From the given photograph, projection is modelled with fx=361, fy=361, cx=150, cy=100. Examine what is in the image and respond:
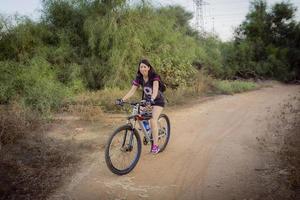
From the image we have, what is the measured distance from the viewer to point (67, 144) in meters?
7.48

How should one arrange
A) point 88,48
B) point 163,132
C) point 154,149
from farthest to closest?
point 88,48, point 163,132, point 154,149

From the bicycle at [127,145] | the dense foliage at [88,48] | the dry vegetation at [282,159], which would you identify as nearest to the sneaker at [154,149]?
the bicycle at [127,145]

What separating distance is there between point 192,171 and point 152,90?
1.52 meters

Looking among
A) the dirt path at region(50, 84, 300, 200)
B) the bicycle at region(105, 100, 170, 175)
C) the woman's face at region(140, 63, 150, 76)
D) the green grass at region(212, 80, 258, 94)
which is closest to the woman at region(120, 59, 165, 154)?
the woman's face at region(140, 63, 150, 76)

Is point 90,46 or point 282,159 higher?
point 90,46

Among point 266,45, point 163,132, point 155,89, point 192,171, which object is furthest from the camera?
point 266,45

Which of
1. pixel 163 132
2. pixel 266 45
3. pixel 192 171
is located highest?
pixel 266 45

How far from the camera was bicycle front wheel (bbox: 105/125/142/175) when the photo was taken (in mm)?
5590

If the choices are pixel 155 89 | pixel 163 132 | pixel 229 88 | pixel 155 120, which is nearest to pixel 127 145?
pixel 155 120

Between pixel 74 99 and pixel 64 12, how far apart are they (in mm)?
4316

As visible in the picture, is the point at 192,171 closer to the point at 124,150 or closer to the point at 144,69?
the point at 124,150

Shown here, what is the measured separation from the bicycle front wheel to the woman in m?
0.52

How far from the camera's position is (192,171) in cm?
589

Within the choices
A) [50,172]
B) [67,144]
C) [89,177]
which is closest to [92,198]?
[89,177]
